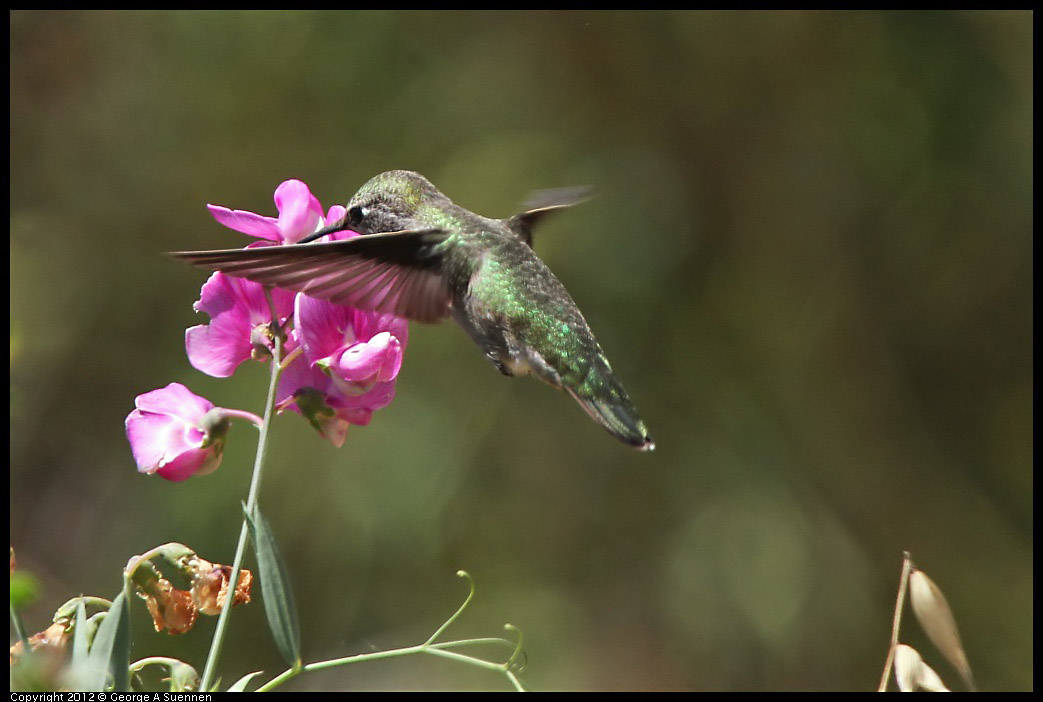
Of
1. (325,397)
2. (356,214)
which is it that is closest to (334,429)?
(325,397)

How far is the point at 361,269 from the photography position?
1.14 m

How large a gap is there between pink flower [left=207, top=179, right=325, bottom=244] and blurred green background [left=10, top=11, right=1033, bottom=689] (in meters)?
2.17

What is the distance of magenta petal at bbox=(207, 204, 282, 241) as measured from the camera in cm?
105

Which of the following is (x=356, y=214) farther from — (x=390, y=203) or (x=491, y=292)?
(x=491, y=292)

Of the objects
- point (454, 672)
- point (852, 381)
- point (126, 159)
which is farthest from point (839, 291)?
point (126, 159)

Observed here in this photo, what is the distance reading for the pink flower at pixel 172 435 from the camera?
39.5 inches

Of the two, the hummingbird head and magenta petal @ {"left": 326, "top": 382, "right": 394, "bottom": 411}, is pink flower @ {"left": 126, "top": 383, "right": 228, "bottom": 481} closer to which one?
magenta petal @ {"left": 326, "top": 382, "right": 394, "bottom": 411}

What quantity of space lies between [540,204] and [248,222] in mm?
637

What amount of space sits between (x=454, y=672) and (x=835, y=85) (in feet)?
8.08

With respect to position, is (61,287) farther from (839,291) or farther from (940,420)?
(940,420)

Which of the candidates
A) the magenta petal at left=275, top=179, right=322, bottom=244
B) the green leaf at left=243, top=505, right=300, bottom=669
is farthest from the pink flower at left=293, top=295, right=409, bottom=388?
the green leaf at left=243, top=505, right=300, bottom=669

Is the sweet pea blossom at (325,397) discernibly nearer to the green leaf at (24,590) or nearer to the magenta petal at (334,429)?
the magenta petal at (334,429)

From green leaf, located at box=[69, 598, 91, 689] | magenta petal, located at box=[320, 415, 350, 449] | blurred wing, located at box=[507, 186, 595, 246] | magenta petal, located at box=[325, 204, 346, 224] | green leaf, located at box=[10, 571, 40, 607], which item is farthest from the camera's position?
blurred wing, located at box=[507, 186, 595, 246]

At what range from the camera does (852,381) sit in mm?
3652
